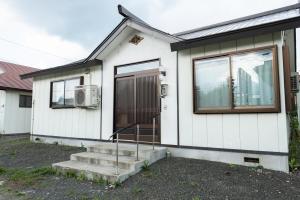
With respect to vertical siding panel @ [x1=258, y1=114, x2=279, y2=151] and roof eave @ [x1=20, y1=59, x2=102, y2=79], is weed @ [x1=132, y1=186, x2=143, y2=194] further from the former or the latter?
roof eave @ [x1=20, y1=59, x2=102, y2=79]

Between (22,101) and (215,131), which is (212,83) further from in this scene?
(22,101)

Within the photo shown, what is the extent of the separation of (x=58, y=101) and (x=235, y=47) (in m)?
6.82

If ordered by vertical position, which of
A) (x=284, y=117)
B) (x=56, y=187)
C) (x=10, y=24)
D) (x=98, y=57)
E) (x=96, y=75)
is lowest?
(x=56, y=187)

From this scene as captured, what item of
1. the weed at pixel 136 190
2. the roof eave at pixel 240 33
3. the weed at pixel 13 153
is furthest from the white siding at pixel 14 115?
the weed at pixel 136 190

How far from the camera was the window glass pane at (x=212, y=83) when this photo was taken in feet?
16.1

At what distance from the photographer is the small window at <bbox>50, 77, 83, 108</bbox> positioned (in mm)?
7992

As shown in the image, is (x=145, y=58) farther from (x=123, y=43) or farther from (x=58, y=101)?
(x=58, y=101)

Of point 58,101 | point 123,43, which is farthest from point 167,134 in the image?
point 58,101

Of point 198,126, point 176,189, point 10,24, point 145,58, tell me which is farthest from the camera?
point 10,24

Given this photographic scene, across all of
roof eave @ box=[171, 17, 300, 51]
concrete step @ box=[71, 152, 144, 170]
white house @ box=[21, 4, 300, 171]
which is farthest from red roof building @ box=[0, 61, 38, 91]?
roof eave @ box=[171, 17, 300, 51]

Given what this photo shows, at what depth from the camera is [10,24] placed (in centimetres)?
1523

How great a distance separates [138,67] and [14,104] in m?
10.2

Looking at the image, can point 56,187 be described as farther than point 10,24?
No

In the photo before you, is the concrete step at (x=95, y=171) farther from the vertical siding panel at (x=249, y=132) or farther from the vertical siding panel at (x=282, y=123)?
the vertical siding panel at (x=282, y=123)
